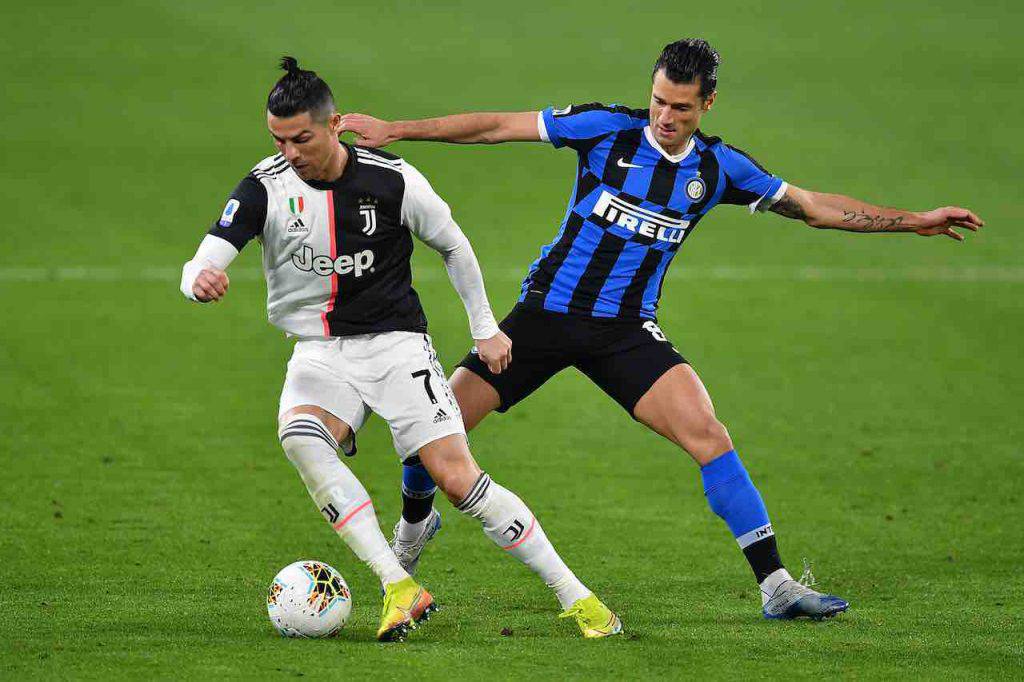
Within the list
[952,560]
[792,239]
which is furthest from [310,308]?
[792,239]

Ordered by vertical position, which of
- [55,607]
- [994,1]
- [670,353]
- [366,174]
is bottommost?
[55,607]

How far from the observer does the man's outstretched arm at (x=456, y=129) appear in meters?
7.57

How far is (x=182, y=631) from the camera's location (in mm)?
6957

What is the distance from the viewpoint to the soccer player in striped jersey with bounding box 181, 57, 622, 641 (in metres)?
6.91

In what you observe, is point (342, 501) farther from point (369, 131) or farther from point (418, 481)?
point (369, 131)

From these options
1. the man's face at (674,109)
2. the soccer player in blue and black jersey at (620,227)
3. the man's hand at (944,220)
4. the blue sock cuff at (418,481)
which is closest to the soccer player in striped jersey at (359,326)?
the soccer player in blue and black jersey at (620,227)

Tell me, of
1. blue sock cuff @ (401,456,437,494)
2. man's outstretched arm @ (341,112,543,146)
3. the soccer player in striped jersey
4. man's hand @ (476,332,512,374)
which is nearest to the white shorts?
the soccer player in striped jersey

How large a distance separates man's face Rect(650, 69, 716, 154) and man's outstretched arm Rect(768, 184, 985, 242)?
0.61m

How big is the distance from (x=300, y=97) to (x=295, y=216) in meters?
0.52

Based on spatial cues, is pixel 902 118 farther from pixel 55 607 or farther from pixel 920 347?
pixel 55 607

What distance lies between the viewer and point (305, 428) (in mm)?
6953

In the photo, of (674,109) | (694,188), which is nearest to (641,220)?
(694,188)

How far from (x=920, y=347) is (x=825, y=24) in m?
16.7

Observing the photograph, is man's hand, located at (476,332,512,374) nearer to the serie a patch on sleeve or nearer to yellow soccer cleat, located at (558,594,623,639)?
yellow soccer cleat, located at (558,594,623,639)
